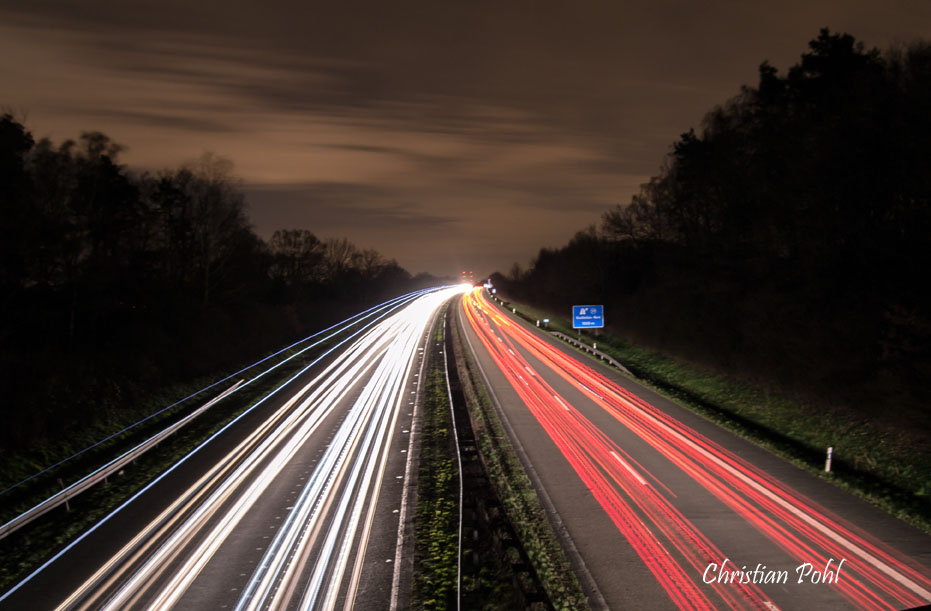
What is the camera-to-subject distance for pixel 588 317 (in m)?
39.2

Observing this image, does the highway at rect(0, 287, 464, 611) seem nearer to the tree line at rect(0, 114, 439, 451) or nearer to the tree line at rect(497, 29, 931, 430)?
the tree line at rect(0, 114, 439, 451)

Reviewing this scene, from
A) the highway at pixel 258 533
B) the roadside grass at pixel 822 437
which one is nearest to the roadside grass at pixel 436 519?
A: the highway at pixel 258 533

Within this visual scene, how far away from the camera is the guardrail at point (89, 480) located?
11.5m

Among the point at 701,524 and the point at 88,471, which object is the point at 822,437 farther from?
the point at 88,471

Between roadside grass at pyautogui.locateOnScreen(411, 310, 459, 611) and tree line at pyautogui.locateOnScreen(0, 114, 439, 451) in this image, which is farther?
tree line at pyautogui.locateOnScreen(0, 114, 439, 451)

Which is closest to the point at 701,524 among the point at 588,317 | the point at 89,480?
the point at 89,480

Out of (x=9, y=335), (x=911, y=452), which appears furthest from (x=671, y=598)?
(x=9, y=335)

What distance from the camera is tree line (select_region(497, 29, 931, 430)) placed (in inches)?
706

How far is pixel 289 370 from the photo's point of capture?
102 feet

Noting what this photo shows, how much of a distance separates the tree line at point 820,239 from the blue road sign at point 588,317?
3.60 meters

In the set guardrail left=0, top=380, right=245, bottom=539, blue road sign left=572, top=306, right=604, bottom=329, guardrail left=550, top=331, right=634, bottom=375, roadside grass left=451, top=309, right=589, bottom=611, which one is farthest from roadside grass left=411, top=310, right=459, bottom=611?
blue road sign left=572, top=306, right=604, bottom=329

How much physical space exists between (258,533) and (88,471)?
8.04m

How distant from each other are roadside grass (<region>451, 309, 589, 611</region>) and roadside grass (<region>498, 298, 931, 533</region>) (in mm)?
7896

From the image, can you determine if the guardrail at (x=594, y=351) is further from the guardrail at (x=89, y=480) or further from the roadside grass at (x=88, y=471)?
the guardrail at (x=89, y=480)
